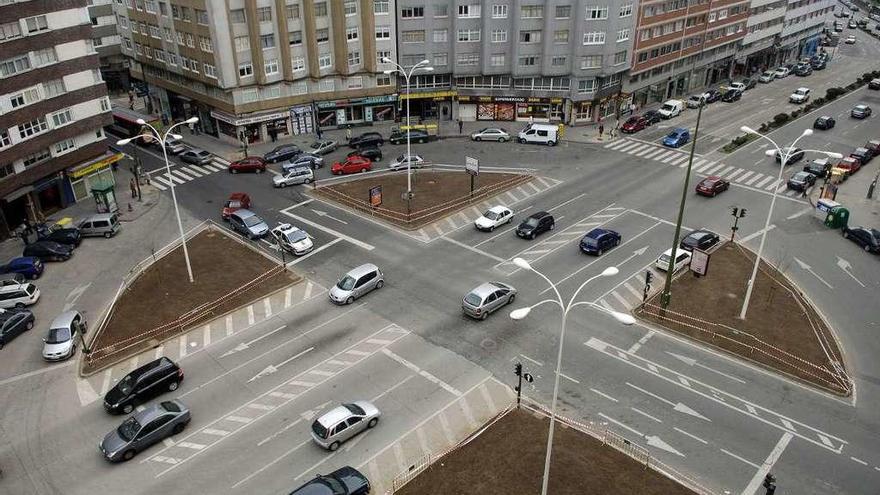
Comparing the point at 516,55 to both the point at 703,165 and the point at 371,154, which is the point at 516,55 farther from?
the point at 703,165

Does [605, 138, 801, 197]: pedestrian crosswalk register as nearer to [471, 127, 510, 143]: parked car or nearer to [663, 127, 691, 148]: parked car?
[663, 127, 691, 148]: parked car

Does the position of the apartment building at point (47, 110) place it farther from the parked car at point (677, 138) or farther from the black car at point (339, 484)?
the parked car at point (677, 138)

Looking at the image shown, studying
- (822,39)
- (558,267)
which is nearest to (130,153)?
(558,267)

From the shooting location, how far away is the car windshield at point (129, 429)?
102ft

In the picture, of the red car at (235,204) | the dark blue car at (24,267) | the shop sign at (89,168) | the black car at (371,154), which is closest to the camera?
the dark blue car at (24,267)

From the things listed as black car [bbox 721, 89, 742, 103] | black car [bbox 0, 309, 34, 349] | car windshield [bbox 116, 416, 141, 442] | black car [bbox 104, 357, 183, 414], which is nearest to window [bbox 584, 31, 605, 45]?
black car [bbox 721, 89, 742, 103]

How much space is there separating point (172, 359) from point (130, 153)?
43.3 meters

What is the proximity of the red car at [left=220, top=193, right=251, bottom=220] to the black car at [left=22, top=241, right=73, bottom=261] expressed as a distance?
1251 centimetres

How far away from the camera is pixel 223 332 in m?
40.6

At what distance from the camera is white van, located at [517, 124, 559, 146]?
7344 centimetres

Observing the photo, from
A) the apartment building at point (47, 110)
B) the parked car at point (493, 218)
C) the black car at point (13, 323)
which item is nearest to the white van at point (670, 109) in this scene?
the parked car at point (493, 218)

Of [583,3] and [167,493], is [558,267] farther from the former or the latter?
[583,3]

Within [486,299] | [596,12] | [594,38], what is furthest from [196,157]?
[596,12]

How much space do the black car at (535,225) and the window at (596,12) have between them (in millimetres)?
33022
